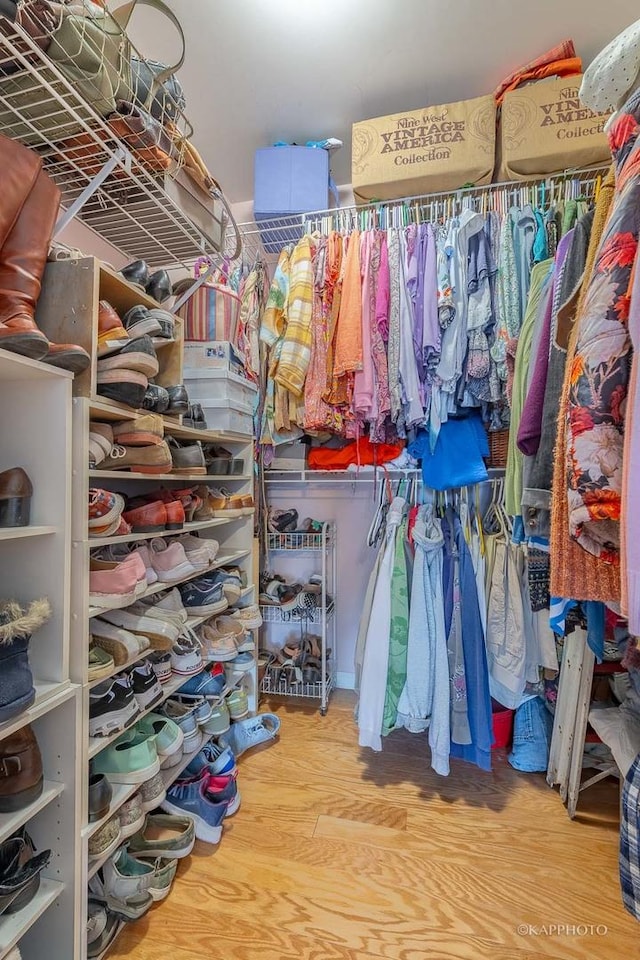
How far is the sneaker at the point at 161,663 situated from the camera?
114 cm

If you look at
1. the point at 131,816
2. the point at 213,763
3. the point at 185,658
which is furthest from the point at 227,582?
the point at 131,816

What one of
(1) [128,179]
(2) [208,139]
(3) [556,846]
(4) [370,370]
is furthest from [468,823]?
(2) [208,139]

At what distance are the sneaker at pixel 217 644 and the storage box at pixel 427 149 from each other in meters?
1.68

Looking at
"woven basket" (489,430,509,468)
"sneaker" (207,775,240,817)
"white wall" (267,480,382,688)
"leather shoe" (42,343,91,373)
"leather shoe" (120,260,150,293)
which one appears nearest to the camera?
"leather shoe" (42,343,91,373)

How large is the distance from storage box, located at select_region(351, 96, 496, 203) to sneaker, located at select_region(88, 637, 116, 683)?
1.74 metres

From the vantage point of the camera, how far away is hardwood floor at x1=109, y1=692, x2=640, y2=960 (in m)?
0.97

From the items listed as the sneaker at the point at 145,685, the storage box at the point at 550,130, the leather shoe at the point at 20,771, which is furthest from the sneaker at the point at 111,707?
the storage box at the point at 550,130

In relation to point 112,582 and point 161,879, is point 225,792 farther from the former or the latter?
point 112,582

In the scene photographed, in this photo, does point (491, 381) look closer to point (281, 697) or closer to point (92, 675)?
point (92, 675)

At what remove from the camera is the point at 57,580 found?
86 cm

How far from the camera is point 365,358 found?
1573 millimetres

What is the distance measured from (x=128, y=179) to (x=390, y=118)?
1023 millimetres

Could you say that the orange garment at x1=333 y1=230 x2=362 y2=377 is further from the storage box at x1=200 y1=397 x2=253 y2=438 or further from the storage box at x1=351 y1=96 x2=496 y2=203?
the storage box at x1=200 y1=397 x2=253 y2=438

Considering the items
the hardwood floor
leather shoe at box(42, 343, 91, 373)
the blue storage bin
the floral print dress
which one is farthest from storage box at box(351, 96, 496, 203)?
the hardwood floor
